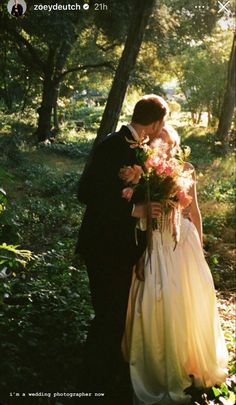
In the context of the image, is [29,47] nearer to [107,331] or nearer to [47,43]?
[47,43]

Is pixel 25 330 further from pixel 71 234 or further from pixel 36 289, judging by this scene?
pixel 71 234

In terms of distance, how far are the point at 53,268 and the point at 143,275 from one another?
136 centimetres

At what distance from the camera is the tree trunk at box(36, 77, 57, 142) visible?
11164 mm

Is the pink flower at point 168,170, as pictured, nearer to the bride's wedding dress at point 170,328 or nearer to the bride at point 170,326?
the bride at point 170,326

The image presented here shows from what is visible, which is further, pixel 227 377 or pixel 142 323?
pixel 227 377

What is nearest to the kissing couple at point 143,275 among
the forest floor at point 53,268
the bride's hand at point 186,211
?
the bride's hand at point 186,211

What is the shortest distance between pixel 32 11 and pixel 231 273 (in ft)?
14.9

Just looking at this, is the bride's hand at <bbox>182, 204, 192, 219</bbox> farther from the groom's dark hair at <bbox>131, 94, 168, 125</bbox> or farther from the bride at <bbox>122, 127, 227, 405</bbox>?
the groom's dark hair at <bbox>131, 94, 168, 125</bbox>

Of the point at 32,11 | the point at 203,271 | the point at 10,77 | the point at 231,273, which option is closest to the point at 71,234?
the point at 231,273

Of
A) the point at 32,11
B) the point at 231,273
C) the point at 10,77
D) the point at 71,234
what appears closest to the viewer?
the point at 32,11

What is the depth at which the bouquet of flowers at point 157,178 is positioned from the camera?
126 inches

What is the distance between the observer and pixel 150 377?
11.7ft

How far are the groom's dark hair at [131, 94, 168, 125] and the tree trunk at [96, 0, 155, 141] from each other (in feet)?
13.0

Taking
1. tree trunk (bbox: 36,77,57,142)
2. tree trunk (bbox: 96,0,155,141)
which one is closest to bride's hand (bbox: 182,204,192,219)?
tree trunk (bbox: 96,0,155,141)
